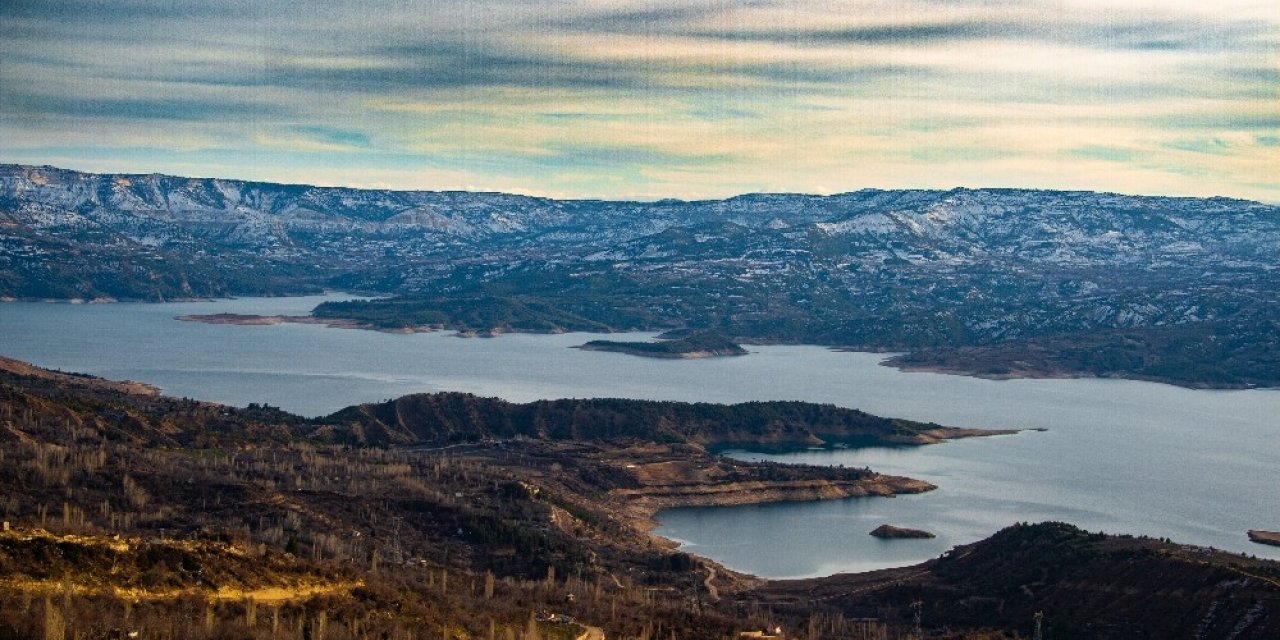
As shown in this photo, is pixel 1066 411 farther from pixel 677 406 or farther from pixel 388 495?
pixel 388 495

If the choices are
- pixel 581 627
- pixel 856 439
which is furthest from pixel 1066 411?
pixel 581 627

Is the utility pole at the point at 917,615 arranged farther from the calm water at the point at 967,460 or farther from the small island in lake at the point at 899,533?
the small island in lake at the point at 899,533

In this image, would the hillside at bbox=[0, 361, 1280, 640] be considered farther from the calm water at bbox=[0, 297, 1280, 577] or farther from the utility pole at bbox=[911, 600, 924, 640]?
→ the calm water at bbox=[0, 297, 1280, 577]

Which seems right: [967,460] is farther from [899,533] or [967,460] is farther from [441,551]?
[441,551]

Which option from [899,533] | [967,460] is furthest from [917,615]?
[967,460]

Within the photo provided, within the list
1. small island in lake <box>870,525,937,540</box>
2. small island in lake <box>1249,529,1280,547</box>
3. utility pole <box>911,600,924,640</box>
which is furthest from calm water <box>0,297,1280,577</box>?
utility pole <box>911,600,924,640</box>

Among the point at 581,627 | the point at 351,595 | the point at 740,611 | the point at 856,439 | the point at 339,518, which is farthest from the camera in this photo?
the point at 856,439
